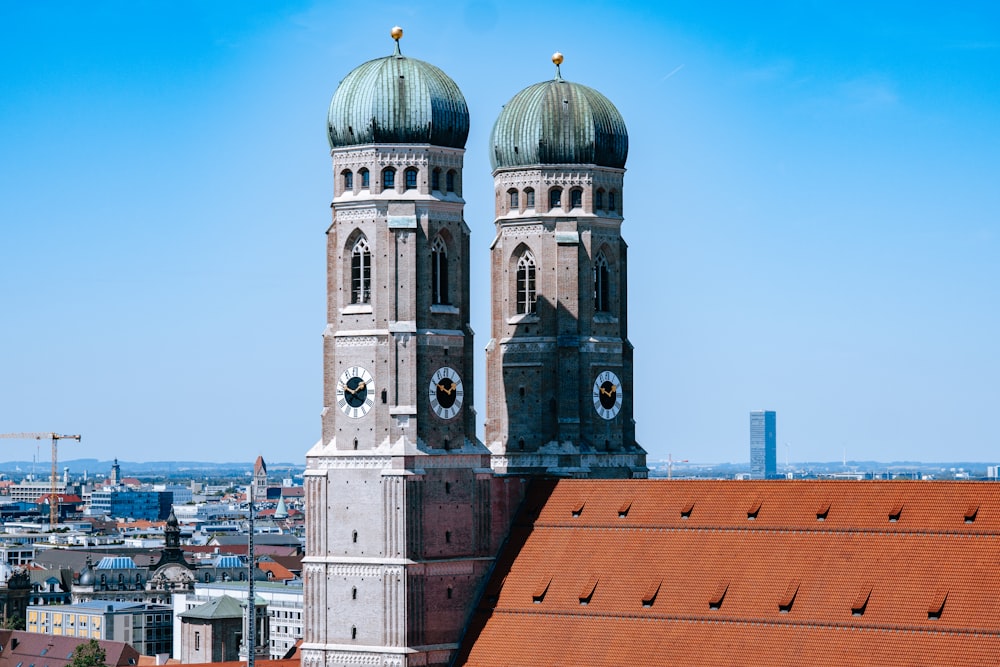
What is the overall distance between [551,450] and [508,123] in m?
18.5

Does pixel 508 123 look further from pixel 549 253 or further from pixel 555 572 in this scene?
pixel 555 572

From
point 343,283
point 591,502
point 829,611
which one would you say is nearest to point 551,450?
point 591,502

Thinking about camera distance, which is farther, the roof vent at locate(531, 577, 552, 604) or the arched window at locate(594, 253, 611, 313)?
the arched window at locate(594, 253, 611, 313)

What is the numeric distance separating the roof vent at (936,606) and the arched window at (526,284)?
32813mm

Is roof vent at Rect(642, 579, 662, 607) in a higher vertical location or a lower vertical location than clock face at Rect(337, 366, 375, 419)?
lower

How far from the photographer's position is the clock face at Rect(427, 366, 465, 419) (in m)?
113

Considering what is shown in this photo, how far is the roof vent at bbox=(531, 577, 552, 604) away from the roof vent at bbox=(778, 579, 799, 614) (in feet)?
44.1

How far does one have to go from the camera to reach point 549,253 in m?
124

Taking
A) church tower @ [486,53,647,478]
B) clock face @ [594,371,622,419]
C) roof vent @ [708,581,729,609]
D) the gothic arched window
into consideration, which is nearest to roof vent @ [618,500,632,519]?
roof vent @ [708,581,729,609]

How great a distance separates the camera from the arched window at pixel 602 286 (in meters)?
125

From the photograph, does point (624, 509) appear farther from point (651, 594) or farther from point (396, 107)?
point (396, 107)

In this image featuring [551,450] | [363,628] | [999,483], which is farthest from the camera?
[551,450]

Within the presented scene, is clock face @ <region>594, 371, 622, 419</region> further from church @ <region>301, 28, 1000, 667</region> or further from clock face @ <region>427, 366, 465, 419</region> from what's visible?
clock face @ <region>427, 366, 465, 419</region>

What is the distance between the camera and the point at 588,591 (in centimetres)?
10938
